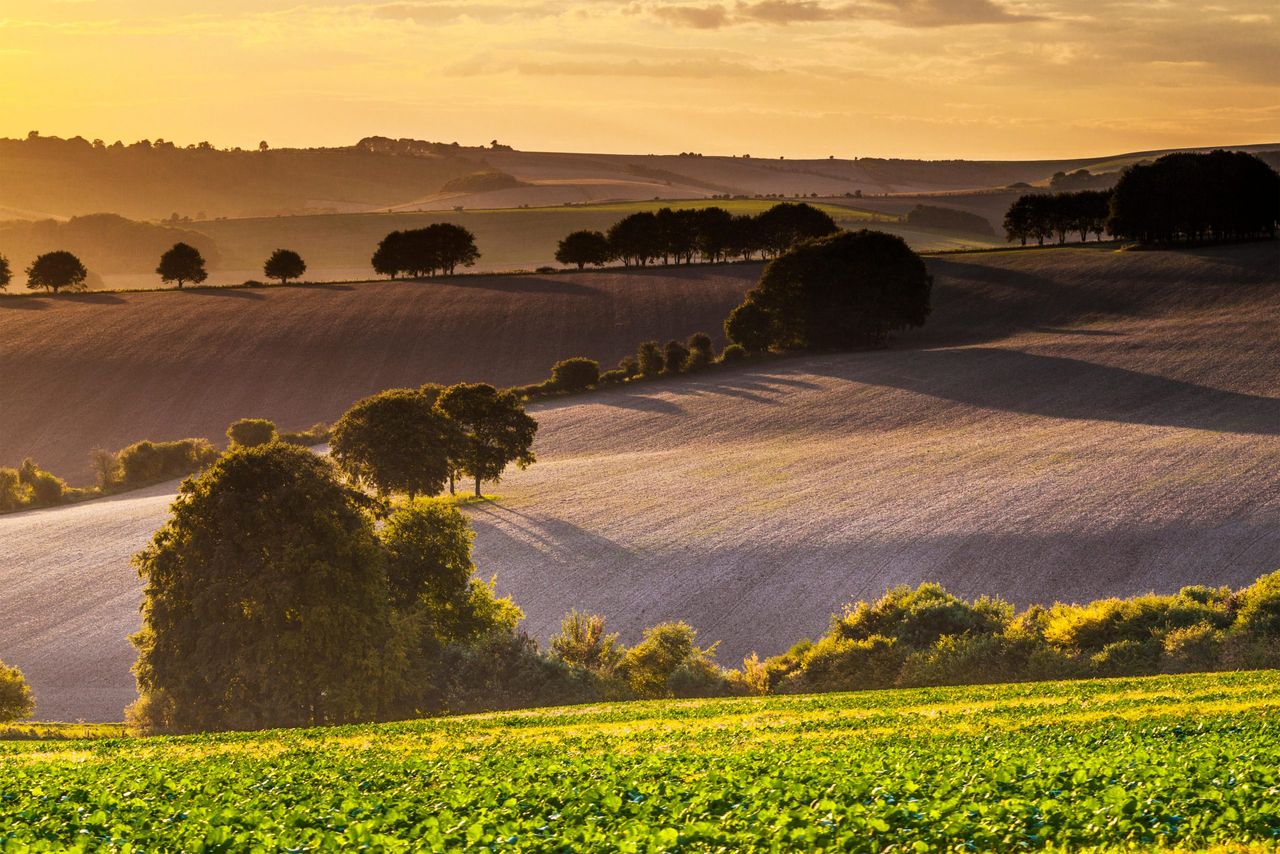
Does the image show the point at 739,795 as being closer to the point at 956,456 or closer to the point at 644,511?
the point at 644,511

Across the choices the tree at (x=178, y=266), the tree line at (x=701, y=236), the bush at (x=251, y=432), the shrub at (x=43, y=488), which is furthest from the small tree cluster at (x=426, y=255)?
the shrub at (x=43, y=488)

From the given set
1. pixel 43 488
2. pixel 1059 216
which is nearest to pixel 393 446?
pixel 43 488

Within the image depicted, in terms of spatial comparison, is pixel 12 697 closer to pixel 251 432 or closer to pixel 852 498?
pixel 852 498

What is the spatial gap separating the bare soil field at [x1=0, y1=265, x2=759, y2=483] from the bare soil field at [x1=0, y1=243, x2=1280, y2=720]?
26.2 m

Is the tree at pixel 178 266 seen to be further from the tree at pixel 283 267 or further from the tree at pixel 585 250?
the tree at pixel 585 250

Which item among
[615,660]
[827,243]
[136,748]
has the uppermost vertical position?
[827,243]

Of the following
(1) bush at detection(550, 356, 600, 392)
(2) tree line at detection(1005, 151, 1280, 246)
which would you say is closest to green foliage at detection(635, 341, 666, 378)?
(1) bush at detection(550, 356, 600, 392)

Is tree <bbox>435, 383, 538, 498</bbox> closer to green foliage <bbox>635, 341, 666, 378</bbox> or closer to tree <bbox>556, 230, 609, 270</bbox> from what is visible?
green foliage <bbox>635, 341, 666, 378</bbox>

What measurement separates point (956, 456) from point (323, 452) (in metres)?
51.6

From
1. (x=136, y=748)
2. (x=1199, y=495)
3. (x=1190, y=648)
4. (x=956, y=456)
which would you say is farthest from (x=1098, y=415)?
(x=136, y=748)

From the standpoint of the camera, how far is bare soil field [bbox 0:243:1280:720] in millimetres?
63281

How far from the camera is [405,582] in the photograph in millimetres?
53094

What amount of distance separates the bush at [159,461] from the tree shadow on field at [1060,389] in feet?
193

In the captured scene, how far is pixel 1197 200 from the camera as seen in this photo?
539ft
